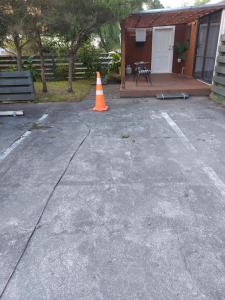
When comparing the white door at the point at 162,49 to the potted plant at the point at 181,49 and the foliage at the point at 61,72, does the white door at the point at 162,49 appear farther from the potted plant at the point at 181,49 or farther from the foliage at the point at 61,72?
the foliage at the point at 61,72

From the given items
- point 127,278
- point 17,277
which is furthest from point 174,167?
point 17,277

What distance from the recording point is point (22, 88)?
6.84m

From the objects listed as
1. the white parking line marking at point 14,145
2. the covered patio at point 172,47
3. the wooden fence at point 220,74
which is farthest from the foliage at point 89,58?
the white parking line marking at point 14,145

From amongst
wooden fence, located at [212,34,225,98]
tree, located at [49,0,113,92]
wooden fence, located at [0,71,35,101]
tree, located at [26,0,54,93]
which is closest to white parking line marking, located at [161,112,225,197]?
wooden fence, located at [212,34,225,98]

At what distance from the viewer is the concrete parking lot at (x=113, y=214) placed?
1.71 metres

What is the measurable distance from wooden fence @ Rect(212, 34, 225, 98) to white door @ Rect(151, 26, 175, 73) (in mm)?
4794

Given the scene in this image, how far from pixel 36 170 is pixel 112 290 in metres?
2.04

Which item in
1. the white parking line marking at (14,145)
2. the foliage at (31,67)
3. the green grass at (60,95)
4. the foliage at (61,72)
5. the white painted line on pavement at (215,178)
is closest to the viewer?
the white painted line on pavement at (215,178)

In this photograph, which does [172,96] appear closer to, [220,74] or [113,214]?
[220,74]

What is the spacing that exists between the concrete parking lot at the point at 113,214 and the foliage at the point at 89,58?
7139 millimetres

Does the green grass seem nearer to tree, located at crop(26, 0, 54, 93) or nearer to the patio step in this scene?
tree, located at crop(26, 0, 54, 93)

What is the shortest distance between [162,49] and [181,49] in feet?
3.80

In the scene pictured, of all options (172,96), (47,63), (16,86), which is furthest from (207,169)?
(47,63)

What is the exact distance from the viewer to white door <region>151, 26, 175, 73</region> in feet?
35.2
